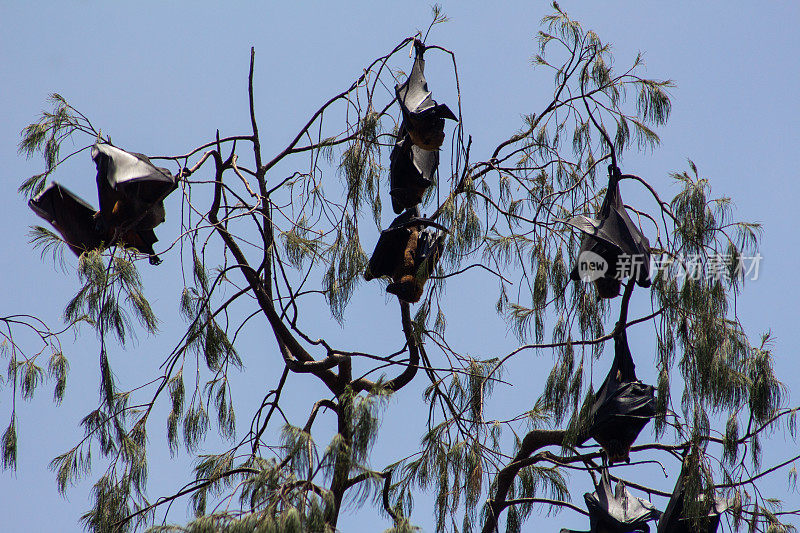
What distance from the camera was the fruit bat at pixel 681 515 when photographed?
511cm

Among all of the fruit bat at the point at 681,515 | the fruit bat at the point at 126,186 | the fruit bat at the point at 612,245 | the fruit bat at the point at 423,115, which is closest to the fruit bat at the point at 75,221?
the fruit bat at the point at 126,186

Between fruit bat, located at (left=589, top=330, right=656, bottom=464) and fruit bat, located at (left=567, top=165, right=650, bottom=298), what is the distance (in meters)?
0.44

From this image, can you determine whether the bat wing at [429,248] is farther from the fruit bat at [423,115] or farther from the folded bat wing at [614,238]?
the folded bat wing at [614,238]

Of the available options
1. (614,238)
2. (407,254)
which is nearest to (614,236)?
(614,238)

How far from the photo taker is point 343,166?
18.8 feet

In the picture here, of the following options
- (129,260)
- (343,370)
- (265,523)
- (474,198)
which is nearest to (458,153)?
(474,198)

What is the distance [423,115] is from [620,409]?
1.80 meters

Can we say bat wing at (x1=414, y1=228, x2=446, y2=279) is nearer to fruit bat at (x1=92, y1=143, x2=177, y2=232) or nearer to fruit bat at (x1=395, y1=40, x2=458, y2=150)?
fruit bat at (x1=395, y1=40, x2=458, y2=150)

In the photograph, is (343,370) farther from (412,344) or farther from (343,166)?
(343,166)

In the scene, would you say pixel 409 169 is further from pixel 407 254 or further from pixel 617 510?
pixel 617 510

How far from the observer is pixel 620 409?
17.9 ft

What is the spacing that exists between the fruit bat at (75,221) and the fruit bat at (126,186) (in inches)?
4.5

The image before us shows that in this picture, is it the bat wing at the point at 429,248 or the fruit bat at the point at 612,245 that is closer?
the fruit bat at the point at 612,245

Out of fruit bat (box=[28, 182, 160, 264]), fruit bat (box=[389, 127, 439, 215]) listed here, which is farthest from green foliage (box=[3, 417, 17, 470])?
fruit bat (box=[389, 127, 439, 215])
